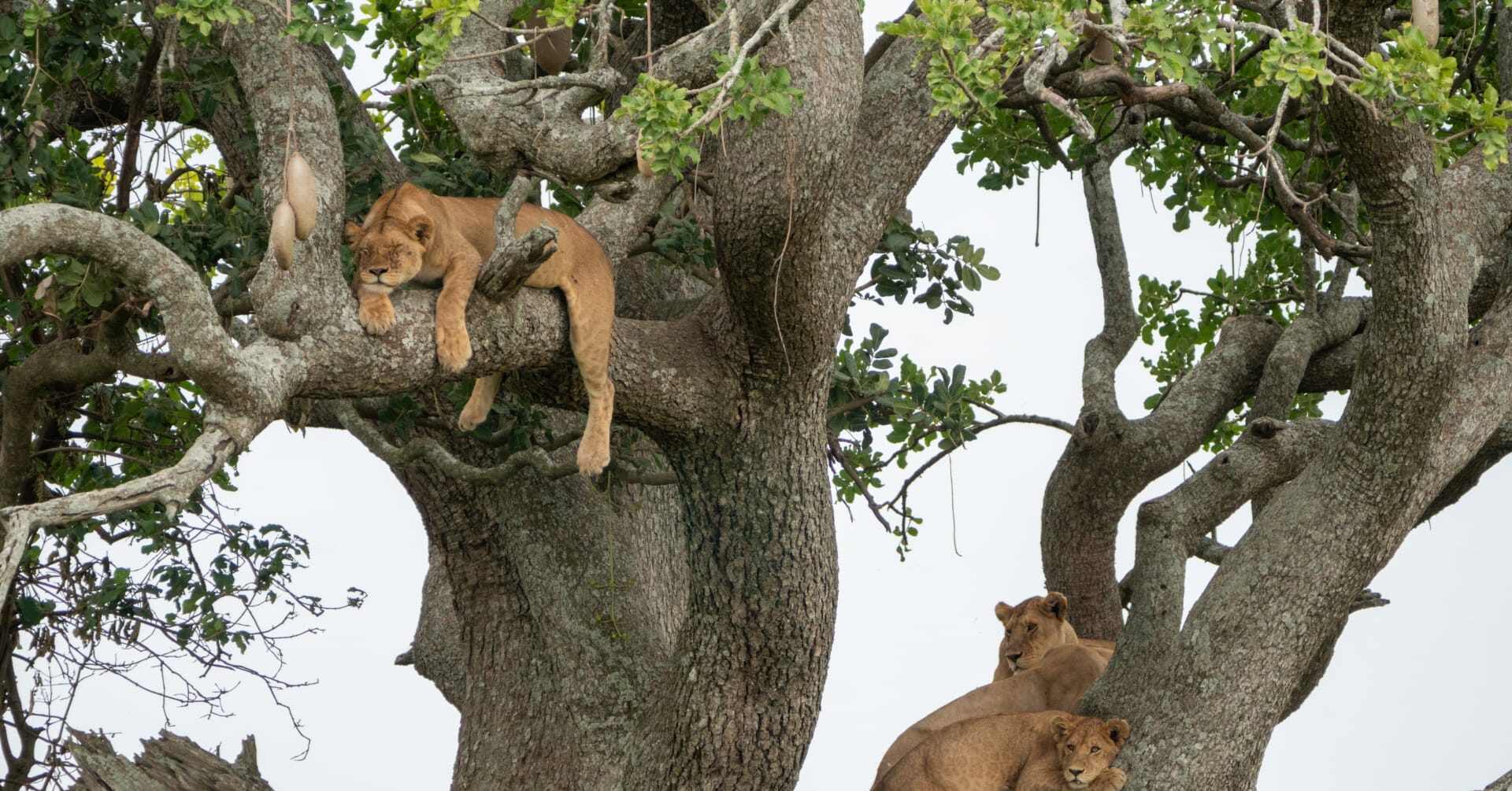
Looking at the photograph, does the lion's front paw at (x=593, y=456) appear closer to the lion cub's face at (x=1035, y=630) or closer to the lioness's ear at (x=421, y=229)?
the lioness's ear at (x=421, y=229)

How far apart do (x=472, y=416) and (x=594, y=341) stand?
849mm

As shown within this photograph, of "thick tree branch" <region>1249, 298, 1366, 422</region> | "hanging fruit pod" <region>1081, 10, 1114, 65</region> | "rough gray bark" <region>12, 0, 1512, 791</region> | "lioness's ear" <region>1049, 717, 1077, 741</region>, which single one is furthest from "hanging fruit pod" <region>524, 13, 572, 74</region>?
"thick tree branch" <region>1249, 298, 1366, 422</region>

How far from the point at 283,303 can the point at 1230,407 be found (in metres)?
4.29

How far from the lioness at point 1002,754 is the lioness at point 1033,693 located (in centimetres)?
42

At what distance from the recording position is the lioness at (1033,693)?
616 centimetres

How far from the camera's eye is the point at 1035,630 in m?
6.48

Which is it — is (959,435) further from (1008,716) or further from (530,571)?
(530,571)

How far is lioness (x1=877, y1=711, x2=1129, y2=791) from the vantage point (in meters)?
5.32

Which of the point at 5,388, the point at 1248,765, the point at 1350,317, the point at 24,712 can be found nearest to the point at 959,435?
the point at 1248,765

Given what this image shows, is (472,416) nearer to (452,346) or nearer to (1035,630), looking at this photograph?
(452,346)

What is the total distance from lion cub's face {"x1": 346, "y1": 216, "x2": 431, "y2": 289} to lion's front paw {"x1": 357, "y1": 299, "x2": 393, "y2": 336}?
0.29 feet

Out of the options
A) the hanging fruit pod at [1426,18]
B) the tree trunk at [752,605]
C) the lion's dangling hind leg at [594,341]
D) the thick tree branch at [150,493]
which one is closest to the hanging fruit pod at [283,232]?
the thick tree branch at [150,493]

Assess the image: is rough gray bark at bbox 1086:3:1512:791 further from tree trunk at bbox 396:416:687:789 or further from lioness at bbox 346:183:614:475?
lioness at bbox 346:183:614:475

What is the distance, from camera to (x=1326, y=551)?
520 cm
